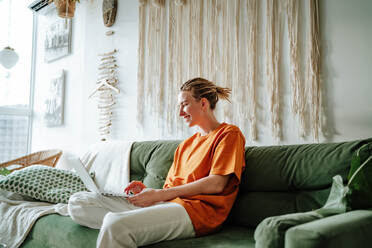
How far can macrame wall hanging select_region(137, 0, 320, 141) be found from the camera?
200cm

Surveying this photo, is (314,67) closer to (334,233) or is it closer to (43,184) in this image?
(334,233)

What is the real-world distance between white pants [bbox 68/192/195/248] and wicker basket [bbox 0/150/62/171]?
1.97 m

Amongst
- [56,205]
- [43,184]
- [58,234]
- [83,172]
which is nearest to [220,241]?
[83,172]

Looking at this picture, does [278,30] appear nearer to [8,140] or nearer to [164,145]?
[164,145]

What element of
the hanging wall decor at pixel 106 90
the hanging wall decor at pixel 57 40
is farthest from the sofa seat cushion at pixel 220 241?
the hanging wall decor at pixel 57 40

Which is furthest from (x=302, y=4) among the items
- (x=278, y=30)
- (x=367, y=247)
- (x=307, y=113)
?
(x=367, y=247)

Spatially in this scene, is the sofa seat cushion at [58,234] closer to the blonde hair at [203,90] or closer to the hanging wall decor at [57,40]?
the blonde hair at [203,90]

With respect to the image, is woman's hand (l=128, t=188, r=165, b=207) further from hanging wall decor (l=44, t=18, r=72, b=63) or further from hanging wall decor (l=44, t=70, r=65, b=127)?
hanging wall decor (l=44, t=18, r=72, b=63)

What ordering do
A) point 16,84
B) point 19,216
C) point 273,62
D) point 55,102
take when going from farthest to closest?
point 16,84 → point 55,102 → point 273,62 → point 19,216

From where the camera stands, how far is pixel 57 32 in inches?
171

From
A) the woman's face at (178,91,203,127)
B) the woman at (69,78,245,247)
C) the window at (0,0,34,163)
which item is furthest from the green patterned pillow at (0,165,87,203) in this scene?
the window at (0,0,34,163)

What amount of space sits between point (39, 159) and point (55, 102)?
101cm

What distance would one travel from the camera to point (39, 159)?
11.3 feet

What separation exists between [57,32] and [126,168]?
2.80 meters
